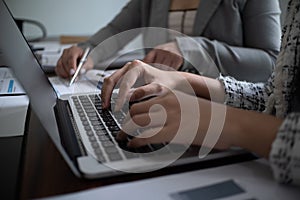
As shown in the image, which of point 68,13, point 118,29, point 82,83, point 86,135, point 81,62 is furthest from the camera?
point 68,13

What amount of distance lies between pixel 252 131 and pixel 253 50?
55 centimetres

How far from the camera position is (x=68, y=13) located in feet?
6.21

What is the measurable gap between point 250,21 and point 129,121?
2.13 feet

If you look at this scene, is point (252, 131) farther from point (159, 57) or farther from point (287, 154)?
point (159, 57)

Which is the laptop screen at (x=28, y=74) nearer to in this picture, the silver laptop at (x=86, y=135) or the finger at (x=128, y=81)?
the silver laptop at (x=86, y=135)

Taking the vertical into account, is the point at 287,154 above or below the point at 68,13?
above

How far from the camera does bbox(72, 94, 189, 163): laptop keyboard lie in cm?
42

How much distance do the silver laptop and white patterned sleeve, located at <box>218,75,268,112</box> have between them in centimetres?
20

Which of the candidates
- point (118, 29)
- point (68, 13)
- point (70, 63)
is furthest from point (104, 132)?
point (68, 13)

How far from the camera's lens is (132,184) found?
376 mm

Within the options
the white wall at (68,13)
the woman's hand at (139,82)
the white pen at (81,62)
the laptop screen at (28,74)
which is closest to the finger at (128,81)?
the woman's hand at (139,82)

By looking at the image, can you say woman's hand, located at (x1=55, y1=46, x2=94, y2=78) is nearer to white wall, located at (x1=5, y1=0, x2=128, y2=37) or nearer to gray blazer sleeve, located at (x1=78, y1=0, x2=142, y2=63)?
gray blazer sleeve, located at (x1=78, y1=0, x2=142, y2=63)

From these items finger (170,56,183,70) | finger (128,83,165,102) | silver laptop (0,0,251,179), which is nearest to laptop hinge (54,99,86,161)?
silver laptop (0,0,251,179)

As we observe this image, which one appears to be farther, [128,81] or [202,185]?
[128,81]
